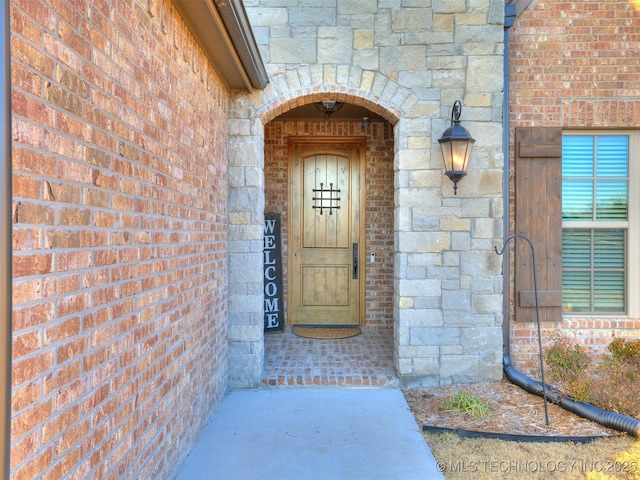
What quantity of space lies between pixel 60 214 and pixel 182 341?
4.35 ft

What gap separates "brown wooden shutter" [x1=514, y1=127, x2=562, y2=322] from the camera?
4.07 metres

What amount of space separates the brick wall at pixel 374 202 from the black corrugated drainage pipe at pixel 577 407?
1769 millimetres

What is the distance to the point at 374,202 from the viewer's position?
5.42m

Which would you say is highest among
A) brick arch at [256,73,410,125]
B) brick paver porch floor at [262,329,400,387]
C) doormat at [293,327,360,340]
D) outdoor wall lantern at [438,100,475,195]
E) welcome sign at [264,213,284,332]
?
brick arch at [256,73,410,125]

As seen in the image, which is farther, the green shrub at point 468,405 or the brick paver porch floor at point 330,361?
the brick paver porch floor at point 330,361

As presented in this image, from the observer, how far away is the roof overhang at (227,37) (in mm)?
2372

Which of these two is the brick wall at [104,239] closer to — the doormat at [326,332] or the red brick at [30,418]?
the red brick at [30,418]

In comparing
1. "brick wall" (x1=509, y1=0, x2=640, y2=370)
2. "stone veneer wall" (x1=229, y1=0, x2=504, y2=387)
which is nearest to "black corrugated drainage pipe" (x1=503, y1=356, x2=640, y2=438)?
"stone veneer wall" (x1=229, y1=0, x2=504, y2=387)

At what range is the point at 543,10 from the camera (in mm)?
4082

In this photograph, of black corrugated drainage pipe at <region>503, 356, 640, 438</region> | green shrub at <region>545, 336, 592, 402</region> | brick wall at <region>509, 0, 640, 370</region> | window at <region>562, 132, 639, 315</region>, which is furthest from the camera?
window at <region>562, 132, 639, 315</region>

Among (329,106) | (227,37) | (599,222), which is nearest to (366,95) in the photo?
(329,106)

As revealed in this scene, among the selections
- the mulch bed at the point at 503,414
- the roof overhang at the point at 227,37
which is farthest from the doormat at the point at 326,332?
the roof overhang at the point at 227,37

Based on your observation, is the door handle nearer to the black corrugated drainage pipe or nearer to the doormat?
the doormat

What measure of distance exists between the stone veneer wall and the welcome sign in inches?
57.6
